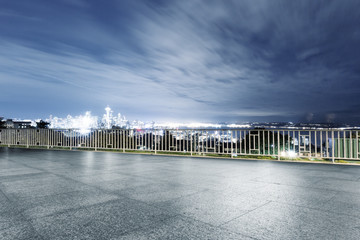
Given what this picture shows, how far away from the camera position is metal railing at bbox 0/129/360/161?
7.27 m

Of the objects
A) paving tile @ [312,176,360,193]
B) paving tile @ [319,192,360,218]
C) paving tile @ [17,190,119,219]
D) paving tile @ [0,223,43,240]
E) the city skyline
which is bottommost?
paving tile @ [312,176,360,193]

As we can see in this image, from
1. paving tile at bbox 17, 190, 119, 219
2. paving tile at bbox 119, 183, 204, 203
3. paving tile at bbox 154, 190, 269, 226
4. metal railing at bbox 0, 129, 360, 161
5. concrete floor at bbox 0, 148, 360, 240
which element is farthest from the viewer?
metal railing at bbox 0, 129, 360, 161

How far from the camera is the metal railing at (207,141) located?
7.27m

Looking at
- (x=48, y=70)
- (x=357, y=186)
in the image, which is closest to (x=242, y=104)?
(x=48, y=70)

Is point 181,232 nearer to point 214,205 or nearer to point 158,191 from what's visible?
point 214,205

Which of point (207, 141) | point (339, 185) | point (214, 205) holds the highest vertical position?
point (207, 141)

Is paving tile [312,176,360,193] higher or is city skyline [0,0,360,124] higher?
city skyline [0,0,360,124]

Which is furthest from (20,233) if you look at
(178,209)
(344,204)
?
(344,204)

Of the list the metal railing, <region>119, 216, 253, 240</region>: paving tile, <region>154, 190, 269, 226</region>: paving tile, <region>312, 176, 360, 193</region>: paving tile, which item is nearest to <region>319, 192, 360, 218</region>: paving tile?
<region>312, 176, 360, 193</region>: paving tile

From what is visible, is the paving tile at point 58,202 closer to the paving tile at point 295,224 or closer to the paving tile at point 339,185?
the paving tile at point 295,224

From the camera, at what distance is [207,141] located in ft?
30.3

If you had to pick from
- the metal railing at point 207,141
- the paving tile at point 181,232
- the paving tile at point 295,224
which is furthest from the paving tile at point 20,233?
the metal railing at point 207,141

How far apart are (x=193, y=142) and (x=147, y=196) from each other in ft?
21.8

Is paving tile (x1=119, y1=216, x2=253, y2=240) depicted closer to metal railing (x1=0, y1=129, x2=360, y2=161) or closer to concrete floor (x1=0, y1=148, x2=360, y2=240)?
concrete floor (x1=0, y1=148, x2=360, y2=240)
